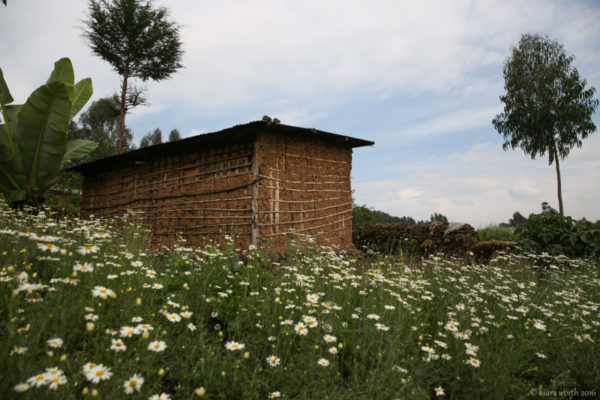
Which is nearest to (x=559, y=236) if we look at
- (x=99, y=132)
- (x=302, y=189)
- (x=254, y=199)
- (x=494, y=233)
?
(x=302, y=189)

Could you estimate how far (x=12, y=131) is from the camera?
8234 mm

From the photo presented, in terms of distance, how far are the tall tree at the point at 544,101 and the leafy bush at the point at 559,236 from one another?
12824 millimetres

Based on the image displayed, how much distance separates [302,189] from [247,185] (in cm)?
153

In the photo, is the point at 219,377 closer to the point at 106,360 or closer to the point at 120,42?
the point at 106,360

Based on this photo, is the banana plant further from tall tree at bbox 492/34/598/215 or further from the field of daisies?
tall tree at bbox 492/34/598/215

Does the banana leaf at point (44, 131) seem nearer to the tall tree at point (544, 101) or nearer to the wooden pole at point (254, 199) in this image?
the wooden pole at point (254, 199)

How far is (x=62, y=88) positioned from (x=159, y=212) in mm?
3911

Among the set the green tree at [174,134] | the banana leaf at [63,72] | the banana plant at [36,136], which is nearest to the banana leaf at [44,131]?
the banana plant at [36,136]

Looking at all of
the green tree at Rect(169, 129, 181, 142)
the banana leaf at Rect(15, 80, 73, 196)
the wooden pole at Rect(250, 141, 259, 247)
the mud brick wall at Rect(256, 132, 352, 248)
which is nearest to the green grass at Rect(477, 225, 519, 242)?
the mud brick wall at Rect(256, 132, 352, 248)

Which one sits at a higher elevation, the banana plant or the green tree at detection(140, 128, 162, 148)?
the green tree at detection(140, 128, 162, 148)

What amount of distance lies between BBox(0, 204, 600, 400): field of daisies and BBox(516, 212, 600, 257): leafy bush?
213 inches

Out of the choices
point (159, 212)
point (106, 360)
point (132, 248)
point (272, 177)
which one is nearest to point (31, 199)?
point (159, 212)

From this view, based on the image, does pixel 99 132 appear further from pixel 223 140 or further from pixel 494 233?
pixel 494 233

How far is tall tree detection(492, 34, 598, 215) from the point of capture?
19.2m
